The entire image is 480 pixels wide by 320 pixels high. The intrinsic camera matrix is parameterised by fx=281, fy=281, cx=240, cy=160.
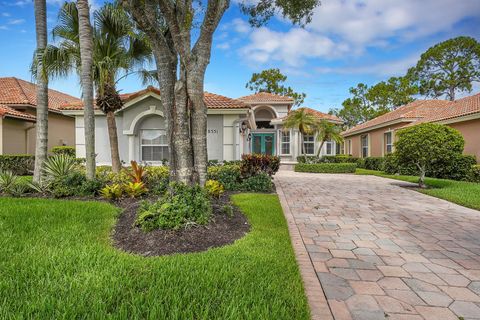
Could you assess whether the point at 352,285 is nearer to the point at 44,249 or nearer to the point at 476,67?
the point at 44,249

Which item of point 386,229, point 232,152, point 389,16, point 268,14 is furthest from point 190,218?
point 389,16

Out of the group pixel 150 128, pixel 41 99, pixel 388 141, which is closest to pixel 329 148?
pixel 388 141

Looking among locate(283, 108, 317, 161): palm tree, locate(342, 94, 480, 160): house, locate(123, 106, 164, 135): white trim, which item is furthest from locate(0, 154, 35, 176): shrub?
locate(342, 94, 480, 160): house

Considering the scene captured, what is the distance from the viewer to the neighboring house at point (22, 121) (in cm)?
1675

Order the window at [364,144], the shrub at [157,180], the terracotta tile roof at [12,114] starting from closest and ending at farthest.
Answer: the shrub at [157,180] → the terracotta tile roof at [12,114] → the window at [364,144]

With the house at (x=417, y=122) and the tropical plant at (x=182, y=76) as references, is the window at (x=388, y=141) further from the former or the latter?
the tropical plant at (x=182, y=76)

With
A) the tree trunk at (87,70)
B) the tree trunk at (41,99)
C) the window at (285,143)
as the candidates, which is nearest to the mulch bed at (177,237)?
the tree trunk at (87,70)

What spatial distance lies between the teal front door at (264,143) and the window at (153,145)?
13153mm

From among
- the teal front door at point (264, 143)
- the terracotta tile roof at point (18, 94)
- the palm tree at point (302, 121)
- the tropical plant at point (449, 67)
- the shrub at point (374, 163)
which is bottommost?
the shrub at point (374, 163)

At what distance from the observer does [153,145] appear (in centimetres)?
1506

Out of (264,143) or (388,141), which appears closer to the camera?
(388,141)

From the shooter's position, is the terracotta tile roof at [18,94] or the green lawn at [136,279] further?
the terracotta tile roof at [18,94]

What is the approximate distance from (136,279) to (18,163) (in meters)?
16.8

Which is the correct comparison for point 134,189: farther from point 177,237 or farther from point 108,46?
A: point 108,46
